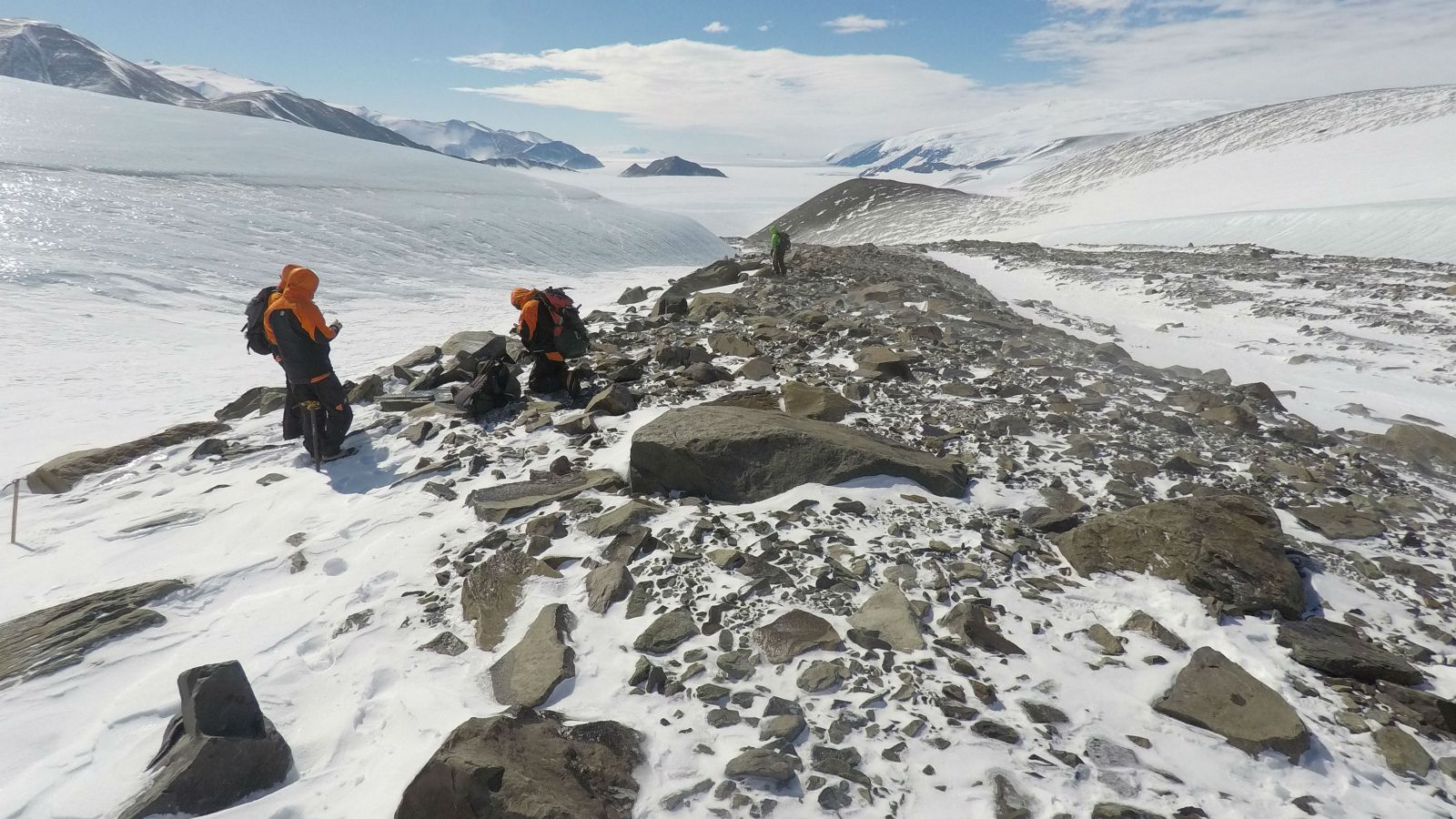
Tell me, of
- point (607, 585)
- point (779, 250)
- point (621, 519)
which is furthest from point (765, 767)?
point (779, 250)

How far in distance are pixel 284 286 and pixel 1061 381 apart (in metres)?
9.35

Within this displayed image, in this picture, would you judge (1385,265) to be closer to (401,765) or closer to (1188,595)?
(1188,595)

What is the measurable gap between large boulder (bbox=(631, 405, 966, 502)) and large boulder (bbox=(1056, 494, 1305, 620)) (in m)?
1.14

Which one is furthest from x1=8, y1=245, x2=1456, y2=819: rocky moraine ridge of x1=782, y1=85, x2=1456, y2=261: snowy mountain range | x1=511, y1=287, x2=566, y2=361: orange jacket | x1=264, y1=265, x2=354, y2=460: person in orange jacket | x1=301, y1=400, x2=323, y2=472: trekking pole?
x1=782, y1=85, x2=1456, y2=261: snowy mountain range

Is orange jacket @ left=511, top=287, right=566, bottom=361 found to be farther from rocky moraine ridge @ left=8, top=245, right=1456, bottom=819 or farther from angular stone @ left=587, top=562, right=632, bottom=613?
angular stone @ left=587, top=562, right=632, bottom=613

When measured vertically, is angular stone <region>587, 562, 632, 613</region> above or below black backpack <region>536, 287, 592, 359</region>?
below

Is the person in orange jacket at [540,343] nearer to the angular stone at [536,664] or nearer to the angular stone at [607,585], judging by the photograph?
the angular stone at [607,585]

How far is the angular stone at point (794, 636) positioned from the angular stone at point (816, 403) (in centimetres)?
307

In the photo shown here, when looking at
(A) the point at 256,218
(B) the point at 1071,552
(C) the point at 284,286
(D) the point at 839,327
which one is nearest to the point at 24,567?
(C) the point at 284,286

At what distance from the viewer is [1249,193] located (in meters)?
52.5

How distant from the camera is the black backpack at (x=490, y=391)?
7.77 metres

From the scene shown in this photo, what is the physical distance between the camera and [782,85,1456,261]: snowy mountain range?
29.3m

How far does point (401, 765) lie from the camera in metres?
3.24

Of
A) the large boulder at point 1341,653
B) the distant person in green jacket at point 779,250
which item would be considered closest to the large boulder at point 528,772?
the large boulder at point 1341,653
